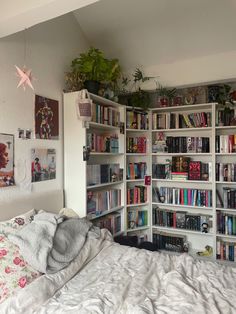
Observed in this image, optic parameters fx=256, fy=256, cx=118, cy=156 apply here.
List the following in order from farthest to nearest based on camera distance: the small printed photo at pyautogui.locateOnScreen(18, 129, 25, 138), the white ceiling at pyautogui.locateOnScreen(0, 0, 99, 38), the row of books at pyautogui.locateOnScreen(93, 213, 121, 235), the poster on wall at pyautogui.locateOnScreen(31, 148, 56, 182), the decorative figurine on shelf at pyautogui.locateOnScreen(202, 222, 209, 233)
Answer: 1. the decorative figurine on shelf at pyautogui.locateOnScreen(202, 222, 209, 233)
2. the row of books at pyautogui.locateOnScreen(93, 213, 121, 235)
3. the poster on wall at pyautogui.locateOnScreen(31, 148, 56, 182)
4. the small printed photo at pyautogui.locateOnScreen(18, 129, 25, 138)
5. the white ceiling at pyautogui.locateOnScreen(0, 0, 99, 38)

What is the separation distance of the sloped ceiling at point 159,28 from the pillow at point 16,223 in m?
2.16

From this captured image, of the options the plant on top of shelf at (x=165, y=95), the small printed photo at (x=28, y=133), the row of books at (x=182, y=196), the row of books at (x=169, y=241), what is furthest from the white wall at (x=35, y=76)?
the row of books at (x=169, y=241)

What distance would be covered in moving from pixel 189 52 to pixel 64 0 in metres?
1.85

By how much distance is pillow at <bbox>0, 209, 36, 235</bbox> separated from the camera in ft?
5.66

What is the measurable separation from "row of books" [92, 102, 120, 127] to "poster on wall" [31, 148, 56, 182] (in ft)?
1.88

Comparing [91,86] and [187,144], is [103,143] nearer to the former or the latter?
[91,86]

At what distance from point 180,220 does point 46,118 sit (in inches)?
79.8

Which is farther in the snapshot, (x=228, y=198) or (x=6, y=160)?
(x=228, y=198)

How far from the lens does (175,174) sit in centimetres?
319

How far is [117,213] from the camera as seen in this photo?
315 cm

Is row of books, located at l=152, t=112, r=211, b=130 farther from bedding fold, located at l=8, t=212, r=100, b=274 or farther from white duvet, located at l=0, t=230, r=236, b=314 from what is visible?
bedding fold, located at l=8, t=212, r=100, b=274

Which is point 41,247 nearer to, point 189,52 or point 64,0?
point 64,0

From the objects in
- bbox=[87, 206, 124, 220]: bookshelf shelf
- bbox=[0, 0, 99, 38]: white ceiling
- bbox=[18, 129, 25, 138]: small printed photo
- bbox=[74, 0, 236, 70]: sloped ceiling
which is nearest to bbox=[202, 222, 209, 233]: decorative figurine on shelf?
bbox=[87, 206, 124, 220]: bookshelf shelf

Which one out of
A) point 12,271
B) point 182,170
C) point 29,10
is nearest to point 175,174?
point 182,170
